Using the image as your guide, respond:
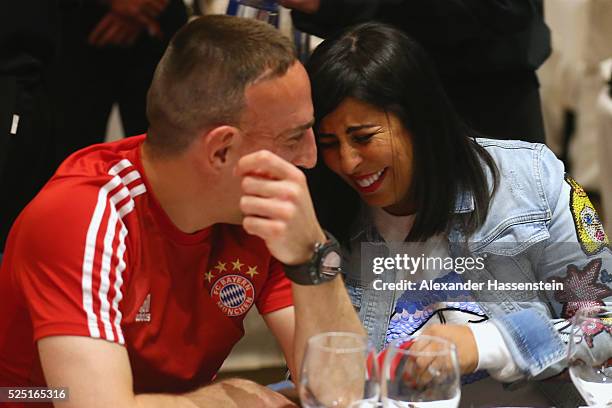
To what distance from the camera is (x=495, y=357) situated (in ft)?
5.61

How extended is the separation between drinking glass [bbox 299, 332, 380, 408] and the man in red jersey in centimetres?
A: 30

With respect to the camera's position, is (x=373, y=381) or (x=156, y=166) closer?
(x=373, y=381)

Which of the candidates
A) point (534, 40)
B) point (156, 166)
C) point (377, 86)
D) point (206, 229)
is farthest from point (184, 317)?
point (534, 40)

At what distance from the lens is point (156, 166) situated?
6.02ft

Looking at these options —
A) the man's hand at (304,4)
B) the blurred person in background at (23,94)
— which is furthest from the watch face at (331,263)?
the blurred person in background at (23,94)

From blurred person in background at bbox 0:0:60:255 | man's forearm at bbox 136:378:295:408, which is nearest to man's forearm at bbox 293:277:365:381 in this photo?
man's forearm at bbox 136:378:295:408

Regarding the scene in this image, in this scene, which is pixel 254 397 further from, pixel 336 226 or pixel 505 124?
pixel 505 124

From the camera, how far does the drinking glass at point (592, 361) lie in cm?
155

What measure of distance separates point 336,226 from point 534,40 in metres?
0.98

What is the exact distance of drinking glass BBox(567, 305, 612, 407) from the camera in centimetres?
155

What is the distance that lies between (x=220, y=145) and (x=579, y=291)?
69cm

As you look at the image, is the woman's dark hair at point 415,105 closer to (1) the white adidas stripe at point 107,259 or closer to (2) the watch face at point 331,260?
(2) the watch face at point 331,260

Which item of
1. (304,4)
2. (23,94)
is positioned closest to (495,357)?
(304,4)

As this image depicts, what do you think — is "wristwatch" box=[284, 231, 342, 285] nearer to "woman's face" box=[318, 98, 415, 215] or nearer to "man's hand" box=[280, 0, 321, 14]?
"woman's face" box=[318, 98, 415, 215]
